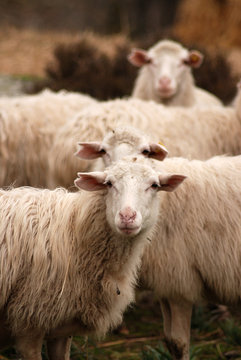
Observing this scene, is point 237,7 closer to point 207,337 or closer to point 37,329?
point 207,337

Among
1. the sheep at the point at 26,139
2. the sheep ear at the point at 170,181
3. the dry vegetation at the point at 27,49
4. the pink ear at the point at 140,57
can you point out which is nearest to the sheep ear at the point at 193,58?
the pink ear at the point at 140,57

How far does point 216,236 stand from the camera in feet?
13.2

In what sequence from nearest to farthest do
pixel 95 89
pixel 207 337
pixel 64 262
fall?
pixel 64 262 → pixel 207 337 → pixel 95 89

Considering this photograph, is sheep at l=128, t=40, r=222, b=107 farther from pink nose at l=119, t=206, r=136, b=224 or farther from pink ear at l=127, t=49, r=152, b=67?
pink nose at l=119, t=206, r=136, b=224

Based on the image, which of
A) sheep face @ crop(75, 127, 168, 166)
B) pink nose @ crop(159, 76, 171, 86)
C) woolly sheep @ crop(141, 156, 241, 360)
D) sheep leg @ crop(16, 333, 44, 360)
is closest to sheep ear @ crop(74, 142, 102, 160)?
sheep face @ crop(75, 127, 168, 166)

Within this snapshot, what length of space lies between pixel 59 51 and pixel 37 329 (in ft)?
23.6

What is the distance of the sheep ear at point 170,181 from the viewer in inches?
140

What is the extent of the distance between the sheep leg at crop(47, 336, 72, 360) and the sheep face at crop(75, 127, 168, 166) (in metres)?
1.29

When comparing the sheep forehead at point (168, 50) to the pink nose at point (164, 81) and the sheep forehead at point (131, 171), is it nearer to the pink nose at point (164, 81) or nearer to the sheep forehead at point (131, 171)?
the pink nose at point (164, 81)

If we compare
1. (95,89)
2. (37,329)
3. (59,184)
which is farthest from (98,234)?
(95,89)

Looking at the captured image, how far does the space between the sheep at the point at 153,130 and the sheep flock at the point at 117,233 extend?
0.01m

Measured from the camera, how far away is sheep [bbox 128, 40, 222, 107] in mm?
6801

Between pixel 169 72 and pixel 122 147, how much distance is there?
9.72ft

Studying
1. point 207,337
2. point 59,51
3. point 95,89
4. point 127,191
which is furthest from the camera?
point 59,51
